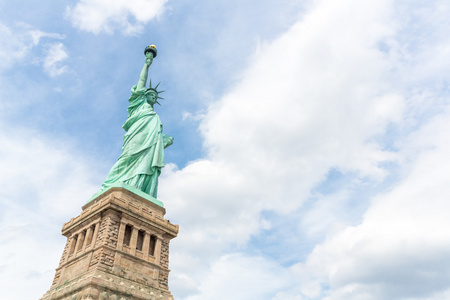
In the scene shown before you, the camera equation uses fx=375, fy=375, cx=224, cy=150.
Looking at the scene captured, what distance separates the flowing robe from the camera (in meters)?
32.6

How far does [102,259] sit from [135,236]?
138 inches

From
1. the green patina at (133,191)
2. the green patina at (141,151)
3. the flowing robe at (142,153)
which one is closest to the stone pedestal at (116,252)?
the green patina at (133,191)

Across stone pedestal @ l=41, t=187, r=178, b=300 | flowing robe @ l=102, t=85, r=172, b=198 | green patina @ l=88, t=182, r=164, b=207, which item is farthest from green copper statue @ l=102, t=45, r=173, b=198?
stone pedestal @ l=41, t=187, r=178, b=300

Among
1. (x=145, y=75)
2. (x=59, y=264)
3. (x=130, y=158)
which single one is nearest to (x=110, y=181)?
(x=130, y=158)

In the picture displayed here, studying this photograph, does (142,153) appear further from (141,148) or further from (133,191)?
(133,191)

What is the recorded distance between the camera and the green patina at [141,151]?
106 feet

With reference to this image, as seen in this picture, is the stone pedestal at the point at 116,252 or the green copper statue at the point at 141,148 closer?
the stone pedestal at the point at 116,252

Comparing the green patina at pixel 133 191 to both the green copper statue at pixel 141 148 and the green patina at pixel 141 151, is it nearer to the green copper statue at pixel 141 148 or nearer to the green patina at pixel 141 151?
the green patina at pixel 141 151

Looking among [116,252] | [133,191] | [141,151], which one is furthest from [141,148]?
[116,252]

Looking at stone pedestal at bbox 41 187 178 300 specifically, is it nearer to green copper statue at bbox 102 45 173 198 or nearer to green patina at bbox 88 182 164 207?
green patina at bbox 88 182 164 207

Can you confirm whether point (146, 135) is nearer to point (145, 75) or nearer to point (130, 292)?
point (145, 75)

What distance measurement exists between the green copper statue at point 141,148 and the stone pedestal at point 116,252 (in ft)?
7.97

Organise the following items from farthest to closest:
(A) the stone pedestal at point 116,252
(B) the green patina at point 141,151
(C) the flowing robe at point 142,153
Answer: (C) the flowing robe at point 142,153, (B) the green patina at point 141,151, (A) the stone pedestal at point 116,252

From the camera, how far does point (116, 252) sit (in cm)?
2609
